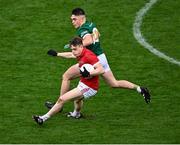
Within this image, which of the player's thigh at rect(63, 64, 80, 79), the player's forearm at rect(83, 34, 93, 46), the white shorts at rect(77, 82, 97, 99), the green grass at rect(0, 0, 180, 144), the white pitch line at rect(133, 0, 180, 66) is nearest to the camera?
the green grass at rect(0, 0, 180, 144)

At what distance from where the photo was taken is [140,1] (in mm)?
21484

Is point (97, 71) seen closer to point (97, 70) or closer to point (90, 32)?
point (97, 70)

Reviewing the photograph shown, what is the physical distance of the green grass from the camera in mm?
13609

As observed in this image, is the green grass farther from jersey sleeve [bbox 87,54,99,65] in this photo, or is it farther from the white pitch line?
jersey sleeve [bbox 87,54,99,65]

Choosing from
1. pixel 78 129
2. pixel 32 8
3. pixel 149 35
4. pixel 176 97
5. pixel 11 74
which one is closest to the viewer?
pixel 78 129

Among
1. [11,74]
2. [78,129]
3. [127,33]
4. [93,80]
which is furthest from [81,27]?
[127,33]

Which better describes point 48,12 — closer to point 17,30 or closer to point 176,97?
point 17,30

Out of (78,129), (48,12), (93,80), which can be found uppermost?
(48,12)

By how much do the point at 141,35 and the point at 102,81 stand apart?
3.12 meters

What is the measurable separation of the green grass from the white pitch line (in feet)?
0.48

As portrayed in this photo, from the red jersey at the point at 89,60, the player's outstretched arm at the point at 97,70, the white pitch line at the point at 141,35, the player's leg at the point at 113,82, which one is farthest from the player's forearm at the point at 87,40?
the white pitch line at the point at 141,35

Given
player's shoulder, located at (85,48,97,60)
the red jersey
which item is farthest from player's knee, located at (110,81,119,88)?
player's shoulder, located at (85,48,97,60)

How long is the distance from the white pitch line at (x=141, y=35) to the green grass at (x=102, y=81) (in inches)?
5.8

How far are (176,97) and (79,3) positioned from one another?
6.37 metres
